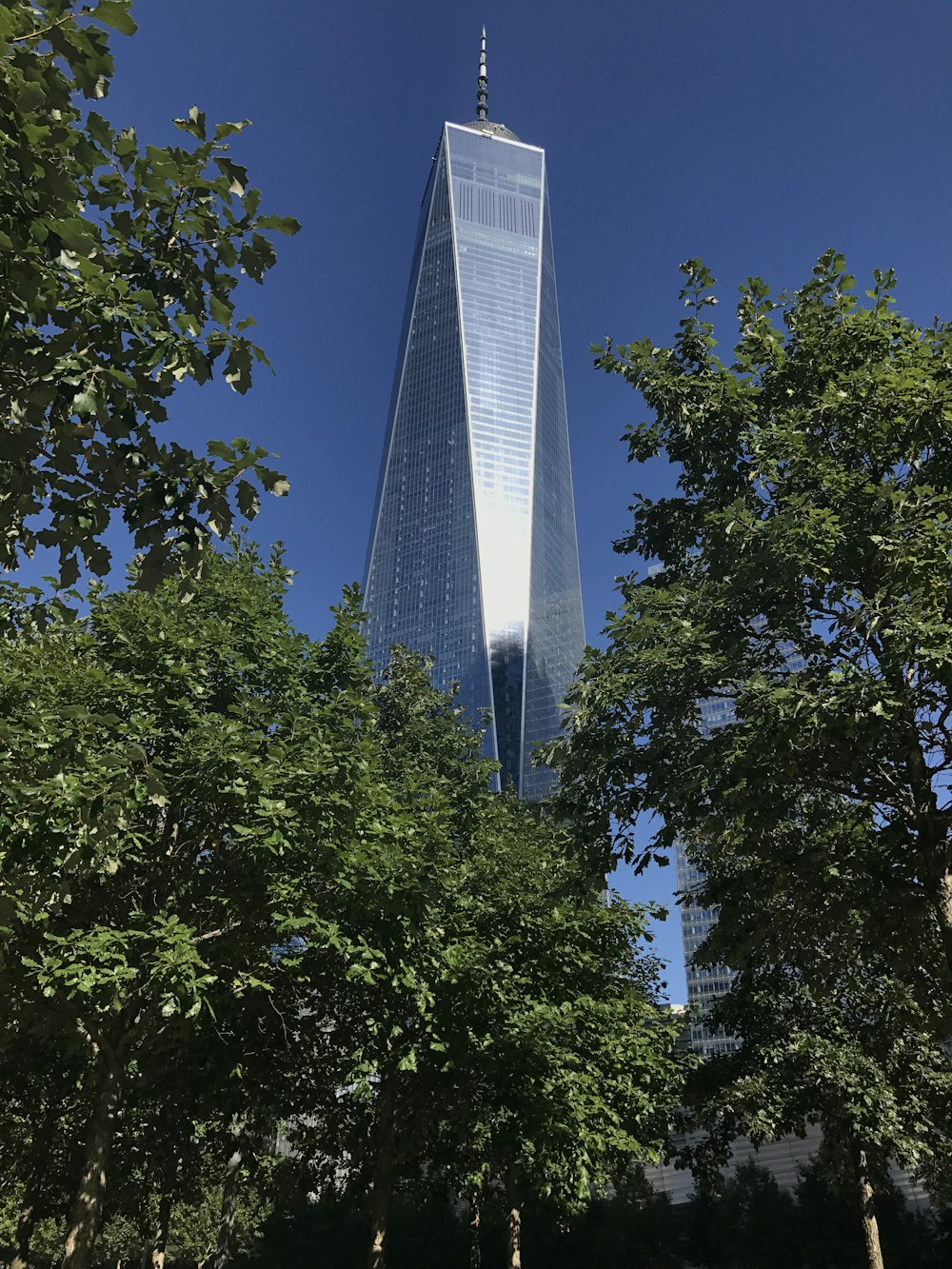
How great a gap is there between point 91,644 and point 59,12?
43.7 feet

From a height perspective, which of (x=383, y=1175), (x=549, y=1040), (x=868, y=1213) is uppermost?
(x=549, y=1040)

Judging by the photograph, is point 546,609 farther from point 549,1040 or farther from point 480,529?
point 549,1040

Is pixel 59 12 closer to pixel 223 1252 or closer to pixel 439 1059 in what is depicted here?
pixel 439 1059

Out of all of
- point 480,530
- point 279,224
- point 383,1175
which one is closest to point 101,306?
point 279,224

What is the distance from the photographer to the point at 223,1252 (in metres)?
32.3

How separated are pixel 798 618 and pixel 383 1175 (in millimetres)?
16137

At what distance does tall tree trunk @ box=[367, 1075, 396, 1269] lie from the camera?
2031cm

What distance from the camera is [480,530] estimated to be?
17488cm

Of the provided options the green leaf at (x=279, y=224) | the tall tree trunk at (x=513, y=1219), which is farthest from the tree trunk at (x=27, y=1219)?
the green leaf at (x=279, y=224)

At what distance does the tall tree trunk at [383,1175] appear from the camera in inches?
800

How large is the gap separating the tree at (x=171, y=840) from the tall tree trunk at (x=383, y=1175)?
3.45m

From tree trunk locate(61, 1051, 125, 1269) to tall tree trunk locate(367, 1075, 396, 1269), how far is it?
6994mm

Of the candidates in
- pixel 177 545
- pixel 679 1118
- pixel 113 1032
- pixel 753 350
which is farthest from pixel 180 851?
pixel 679 1118

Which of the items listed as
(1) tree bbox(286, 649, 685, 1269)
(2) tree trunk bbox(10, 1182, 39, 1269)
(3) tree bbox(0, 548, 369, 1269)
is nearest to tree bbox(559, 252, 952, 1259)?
(1) tree bbox(286, 649, 685, 1269)
